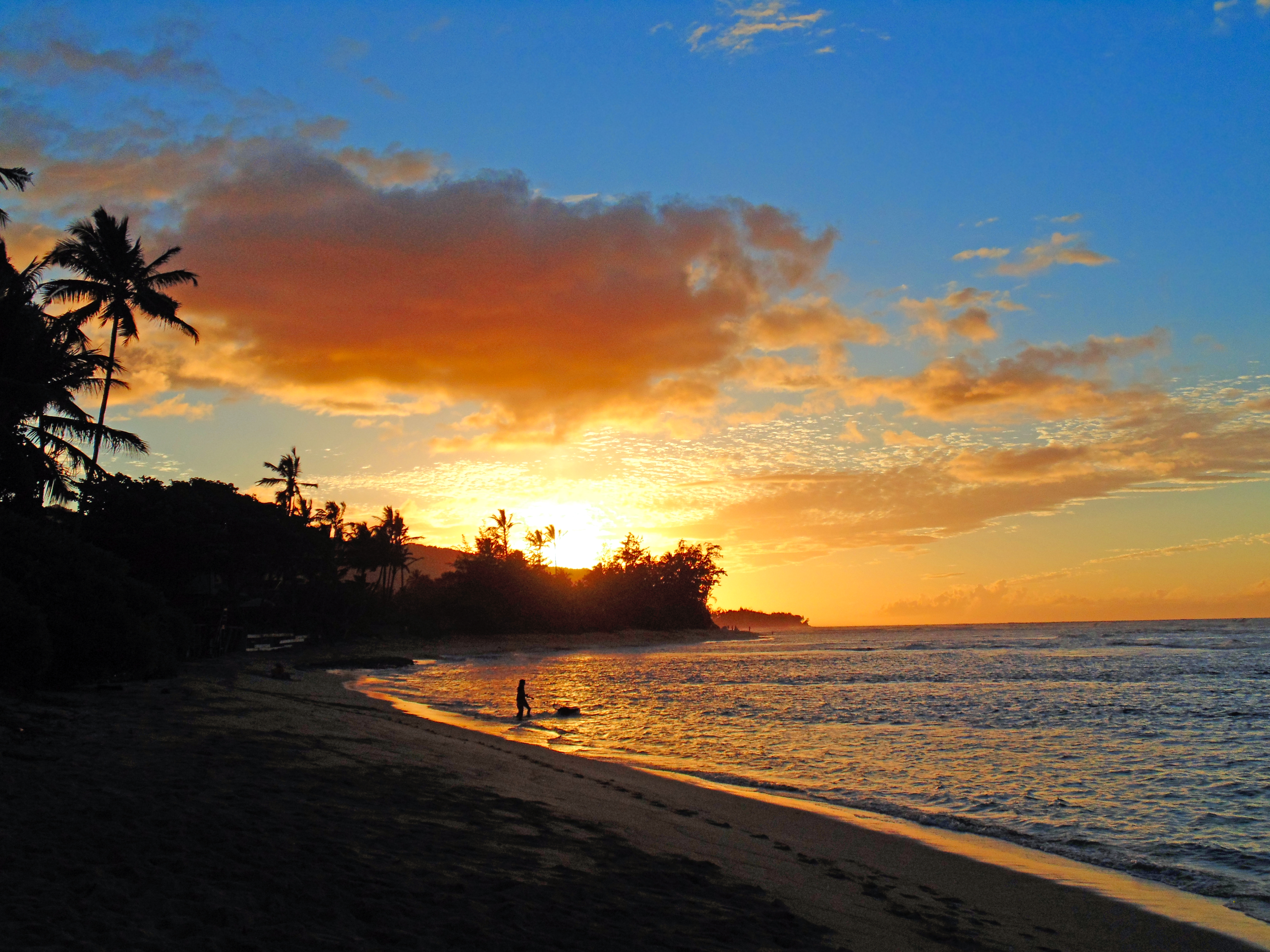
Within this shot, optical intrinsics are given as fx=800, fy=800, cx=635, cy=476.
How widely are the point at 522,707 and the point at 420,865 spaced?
19.4 meters

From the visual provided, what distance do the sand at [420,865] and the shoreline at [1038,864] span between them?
215mm

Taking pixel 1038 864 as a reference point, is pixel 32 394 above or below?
above

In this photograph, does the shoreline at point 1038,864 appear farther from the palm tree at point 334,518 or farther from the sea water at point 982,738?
the palm tree at point 334,518

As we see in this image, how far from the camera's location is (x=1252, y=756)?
18.3 meters

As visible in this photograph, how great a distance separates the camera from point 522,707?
25.7 meters

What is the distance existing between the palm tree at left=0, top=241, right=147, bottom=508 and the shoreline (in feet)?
67.5

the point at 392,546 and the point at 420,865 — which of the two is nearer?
the point at 420,865

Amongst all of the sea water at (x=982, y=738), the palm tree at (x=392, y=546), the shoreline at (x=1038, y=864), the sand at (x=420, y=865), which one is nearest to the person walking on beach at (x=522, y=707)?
the sea water at (x=982, y=738)

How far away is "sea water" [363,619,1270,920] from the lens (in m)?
12.1

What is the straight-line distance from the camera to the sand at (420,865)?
530 cm

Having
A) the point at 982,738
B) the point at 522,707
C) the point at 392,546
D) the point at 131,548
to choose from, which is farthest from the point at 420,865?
the point at 392,546

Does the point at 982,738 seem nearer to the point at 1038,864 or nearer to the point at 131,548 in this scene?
the point at 1038,864

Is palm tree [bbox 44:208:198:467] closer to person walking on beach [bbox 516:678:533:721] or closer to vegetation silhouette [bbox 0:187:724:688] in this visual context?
vegetation silhouette [bbox 0:187:724:688]

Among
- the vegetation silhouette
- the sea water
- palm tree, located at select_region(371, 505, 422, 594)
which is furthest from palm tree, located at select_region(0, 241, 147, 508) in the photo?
palm tree, located at select_region(371, 505, 422, 594)
